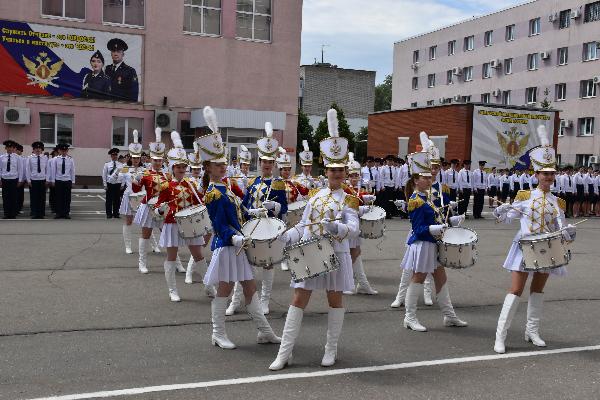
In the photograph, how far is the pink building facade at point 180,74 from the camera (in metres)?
30.2

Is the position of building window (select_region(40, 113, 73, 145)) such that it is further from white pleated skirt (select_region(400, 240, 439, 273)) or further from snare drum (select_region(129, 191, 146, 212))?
white pleated skirt (select_region(400, 240, 439, 273))

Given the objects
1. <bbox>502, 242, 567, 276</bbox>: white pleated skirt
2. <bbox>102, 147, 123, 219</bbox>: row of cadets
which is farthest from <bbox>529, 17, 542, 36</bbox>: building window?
<bbox>502, 242, 567, 276</bbox>: white pleated skirt

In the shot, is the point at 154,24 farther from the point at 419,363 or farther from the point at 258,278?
the point at 419,363

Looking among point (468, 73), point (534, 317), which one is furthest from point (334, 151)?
point (468, 73)

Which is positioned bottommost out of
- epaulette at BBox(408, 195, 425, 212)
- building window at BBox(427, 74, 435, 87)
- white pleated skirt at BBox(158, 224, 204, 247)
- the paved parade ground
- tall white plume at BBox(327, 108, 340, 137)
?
the paved parade ground

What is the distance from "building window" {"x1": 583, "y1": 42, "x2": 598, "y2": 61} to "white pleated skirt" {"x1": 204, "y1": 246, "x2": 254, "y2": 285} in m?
49.2

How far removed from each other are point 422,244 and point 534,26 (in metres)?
52.6

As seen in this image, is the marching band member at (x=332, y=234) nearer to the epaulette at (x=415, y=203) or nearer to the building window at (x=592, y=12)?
the epaulette at (x=415, y=203)

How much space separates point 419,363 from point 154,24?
2836 centimetres

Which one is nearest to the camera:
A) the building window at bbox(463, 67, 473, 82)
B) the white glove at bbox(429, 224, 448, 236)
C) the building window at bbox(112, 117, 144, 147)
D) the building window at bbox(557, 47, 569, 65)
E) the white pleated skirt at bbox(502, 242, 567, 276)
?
the white pleated skirt at bbox(502, 242, 567, 276)

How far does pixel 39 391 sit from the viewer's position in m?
Answer: 5.37

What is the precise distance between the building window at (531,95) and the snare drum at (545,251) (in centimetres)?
5137

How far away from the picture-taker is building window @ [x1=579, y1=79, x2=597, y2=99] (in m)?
48.5

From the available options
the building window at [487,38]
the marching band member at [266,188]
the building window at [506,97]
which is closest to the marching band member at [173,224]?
the marching band member at [266,188]
